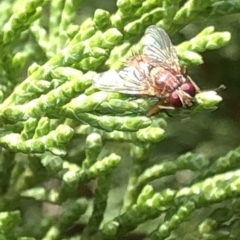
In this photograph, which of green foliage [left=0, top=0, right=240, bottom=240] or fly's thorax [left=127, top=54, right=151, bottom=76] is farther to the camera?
fly's thorax [left=127, top=54, right=151, bottom=76]

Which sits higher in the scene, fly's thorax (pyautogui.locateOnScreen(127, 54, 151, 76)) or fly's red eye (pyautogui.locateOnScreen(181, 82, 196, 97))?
fly's thorax (pyautogui.locateOnScreen(127, 54, 151, 76))

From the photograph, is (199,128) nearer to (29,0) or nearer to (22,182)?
(22,182)

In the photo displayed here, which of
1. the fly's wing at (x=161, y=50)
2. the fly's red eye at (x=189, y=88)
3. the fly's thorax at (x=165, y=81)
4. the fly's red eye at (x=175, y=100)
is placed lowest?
the fly's red eye at (x=175, y=100)

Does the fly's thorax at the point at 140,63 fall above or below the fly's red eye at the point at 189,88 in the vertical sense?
above

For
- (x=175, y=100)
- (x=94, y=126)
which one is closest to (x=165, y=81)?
(x=175, y=100)

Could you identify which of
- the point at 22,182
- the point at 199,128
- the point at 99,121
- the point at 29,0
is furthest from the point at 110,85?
the point at 199,128

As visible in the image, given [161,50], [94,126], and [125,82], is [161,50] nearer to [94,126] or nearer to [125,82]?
[125,82]
